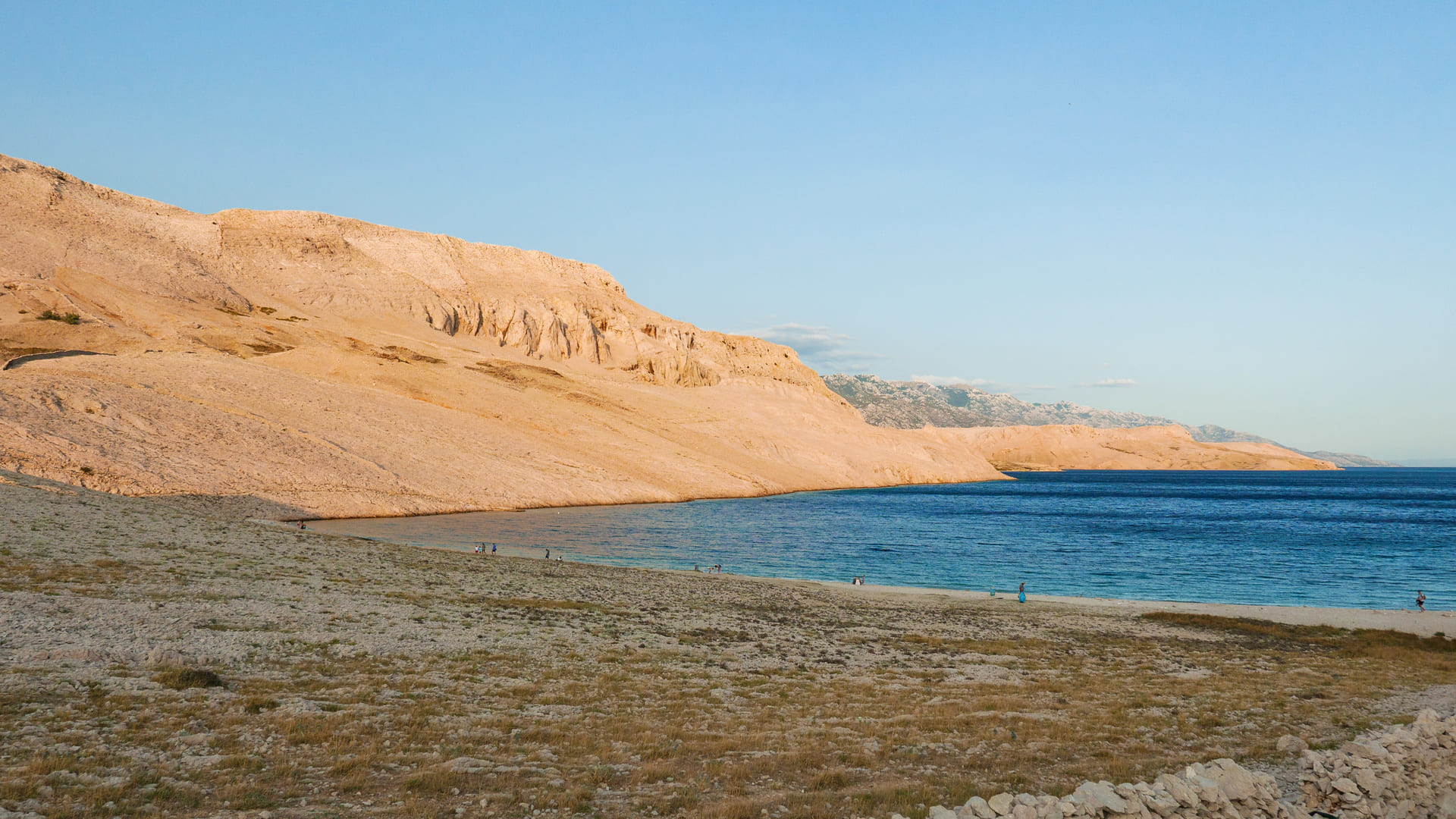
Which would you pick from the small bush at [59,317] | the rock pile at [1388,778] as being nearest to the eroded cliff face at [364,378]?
the small bush at [59,317]

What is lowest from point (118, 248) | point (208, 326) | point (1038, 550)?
point (1038, 550)

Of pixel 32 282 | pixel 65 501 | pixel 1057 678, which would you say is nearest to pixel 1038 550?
pixel 1057 678

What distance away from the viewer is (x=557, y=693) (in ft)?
48.8

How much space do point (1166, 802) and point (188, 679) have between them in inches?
558

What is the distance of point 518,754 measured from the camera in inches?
439

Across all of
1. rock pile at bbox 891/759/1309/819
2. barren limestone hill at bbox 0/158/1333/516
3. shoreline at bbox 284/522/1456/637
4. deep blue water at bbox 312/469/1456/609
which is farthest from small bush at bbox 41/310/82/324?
rock pile at bbox 891/759/1309/819

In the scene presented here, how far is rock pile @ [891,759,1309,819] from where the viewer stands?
8508mm

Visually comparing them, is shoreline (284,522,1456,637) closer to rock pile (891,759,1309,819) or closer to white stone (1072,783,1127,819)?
rock pile (891,759,1309,819)

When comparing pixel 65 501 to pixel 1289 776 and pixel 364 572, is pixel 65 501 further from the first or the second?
pixel 1289 776

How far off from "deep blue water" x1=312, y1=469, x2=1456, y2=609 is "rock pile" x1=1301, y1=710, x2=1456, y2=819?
29.4 metres

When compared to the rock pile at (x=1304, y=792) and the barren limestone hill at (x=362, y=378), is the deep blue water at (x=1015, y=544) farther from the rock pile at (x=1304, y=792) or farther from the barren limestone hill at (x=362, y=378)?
the rock pile at (x=1304, y=792)

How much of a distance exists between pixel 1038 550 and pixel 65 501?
54867mm

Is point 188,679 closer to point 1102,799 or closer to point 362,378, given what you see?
point 1102,799

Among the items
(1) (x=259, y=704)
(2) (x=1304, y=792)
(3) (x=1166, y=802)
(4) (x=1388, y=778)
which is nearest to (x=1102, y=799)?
(3) (x=1166, y=802)
